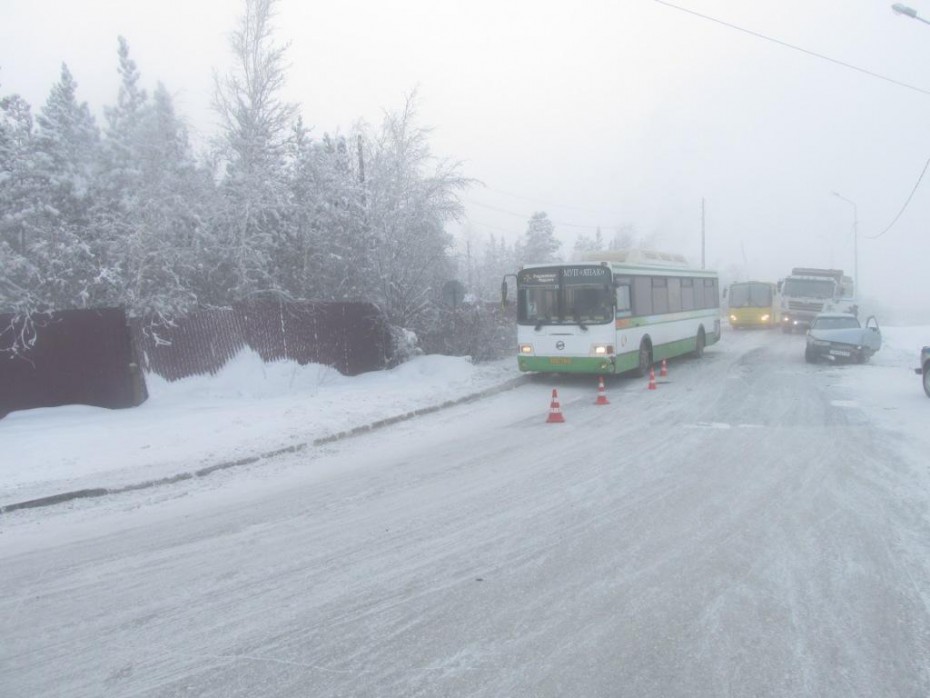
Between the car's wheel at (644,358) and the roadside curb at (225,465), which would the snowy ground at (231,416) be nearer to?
the roadside curb at (225,465)

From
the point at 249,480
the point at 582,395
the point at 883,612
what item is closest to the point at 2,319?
the point at 249,480

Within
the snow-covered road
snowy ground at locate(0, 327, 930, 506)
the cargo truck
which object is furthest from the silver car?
the cargo truck

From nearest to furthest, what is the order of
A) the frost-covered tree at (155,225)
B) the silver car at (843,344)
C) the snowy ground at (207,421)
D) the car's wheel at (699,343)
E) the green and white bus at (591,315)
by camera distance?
the snowy ground at (207,421)
the frost-covered tree at (155,225)
the green and white bus at (591,315)
the silver car at (843,344)
the car's wheel at (699,343)

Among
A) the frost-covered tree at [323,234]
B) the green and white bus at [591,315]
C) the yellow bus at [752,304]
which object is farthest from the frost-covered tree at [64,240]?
the yellow bus at [752,304]

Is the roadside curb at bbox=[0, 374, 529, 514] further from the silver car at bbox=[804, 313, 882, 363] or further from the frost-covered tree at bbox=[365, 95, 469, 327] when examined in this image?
the silver car at bbox=[804, 313, 882, 363]

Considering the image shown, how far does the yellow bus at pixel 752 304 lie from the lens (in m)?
39.8

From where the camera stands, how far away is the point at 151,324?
12.9 m

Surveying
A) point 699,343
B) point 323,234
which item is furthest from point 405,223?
point 699,343

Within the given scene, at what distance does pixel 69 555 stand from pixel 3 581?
23.4 inches

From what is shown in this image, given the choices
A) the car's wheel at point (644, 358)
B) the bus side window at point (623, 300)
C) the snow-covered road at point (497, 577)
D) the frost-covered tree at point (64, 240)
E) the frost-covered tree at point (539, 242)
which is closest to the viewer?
the snow-covered road at point (497, 577)

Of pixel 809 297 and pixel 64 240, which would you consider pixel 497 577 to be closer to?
pixel 64 240

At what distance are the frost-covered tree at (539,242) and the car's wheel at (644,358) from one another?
115 ft

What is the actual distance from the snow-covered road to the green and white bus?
6.17 m

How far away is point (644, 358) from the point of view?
17.3 m
